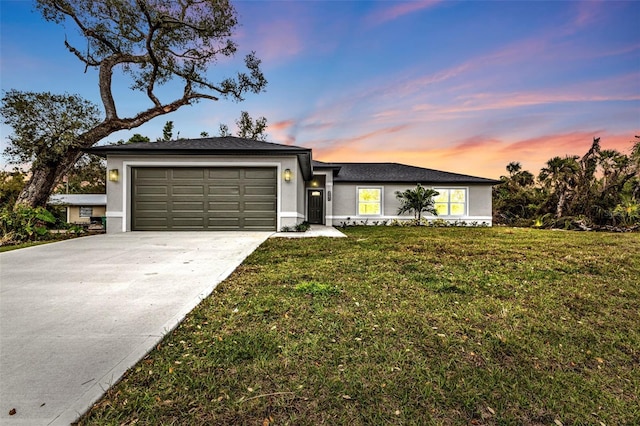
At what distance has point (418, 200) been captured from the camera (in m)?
14.2

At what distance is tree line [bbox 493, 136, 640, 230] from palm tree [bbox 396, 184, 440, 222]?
17.7ft

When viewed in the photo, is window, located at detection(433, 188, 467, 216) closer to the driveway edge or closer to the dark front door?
the dark front door

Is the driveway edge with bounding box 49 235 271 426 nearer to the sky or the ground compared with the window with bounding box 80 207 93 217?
nearer to the ground

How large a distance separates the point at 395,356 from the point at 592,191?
54.9 feet

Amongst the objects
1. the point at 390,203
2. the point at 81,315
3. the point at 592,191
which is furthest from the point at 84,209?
the point at 592,191

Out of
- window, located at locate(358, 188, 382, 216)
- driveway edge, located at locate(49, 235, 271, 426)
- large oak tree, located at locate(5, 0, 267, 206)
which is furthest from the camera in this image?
window, located at locate(358, 188, 382, 216)

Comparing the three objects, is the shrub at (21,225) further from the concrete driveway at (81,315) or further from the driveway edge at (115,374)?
the driveway edge at (115,374)

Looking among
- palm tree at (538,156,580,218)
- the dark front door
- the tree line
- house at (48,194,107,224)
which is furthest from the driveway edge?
house at (48,194,107,224)

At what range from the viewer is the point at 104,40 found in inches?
453

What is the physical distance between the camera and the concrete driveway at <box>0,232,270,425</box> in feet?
5.17

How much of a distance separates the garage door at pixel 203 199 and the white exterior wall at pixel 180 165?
178 millimetres

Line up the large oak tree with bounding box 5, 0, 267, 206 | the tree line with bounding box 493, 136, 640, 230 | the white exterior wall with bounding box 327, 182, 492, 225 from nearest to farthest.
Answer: the large oak tree with bounding box 5, 0, 267, 206, the tree line with bounding box 493, 136, 640, 230, the white exterior wall with bounding box 327, 182, 492, 225

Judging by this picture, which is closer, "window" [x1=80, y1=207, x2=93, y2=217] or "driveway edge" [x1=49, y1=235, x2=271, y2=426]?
"driveway edge" [x1=49, y1=235, x2=271, y2=426]

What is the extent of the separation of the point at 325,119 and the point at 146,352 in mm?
14743
